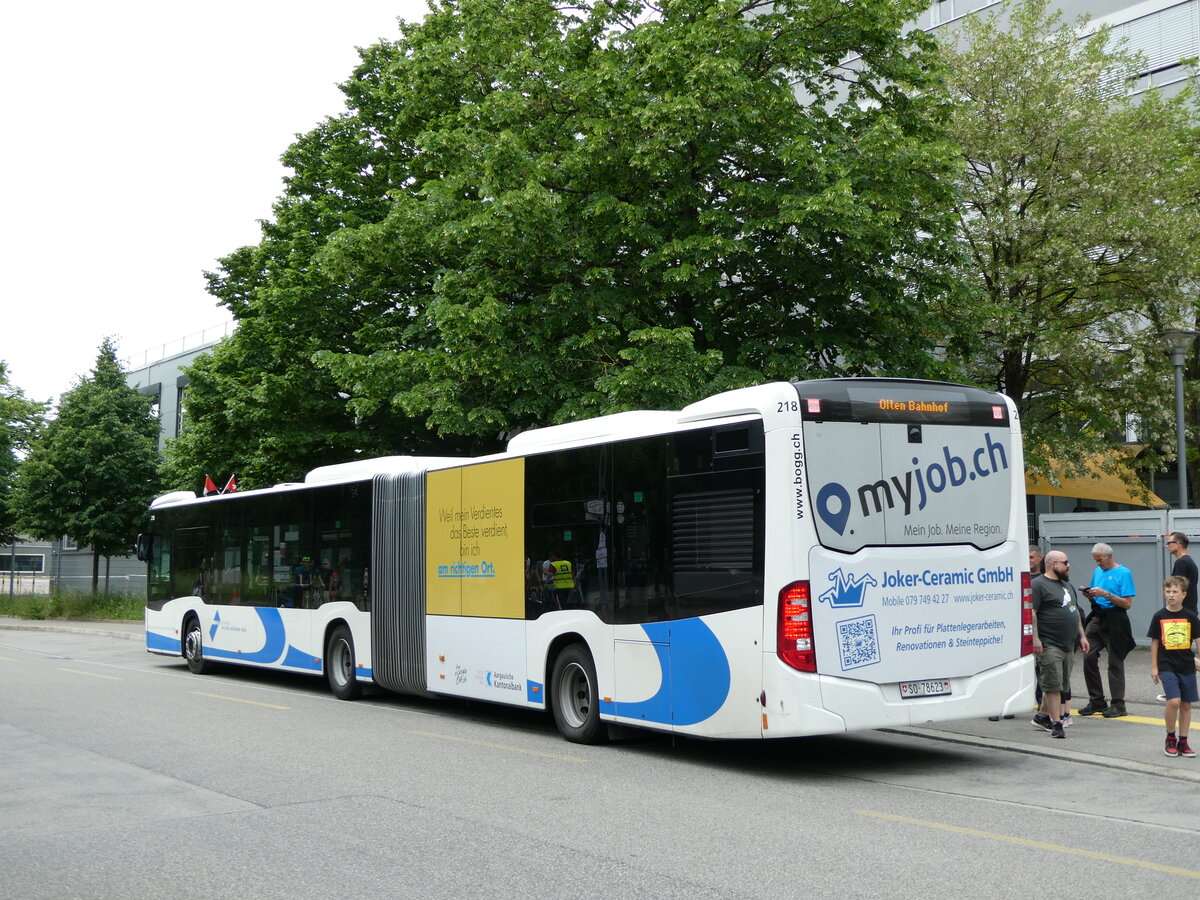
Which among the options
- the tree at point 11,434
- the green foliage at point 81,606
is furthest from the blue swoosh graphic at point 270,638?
the tree at point 11,434

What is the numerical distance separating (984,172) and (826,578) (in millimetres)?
16804

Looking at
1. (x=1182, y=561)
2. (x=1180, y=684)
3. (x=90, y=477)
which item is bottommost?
(x=1180, y=684)

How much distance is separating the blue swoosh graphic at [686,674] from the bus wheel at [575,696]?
829 mm

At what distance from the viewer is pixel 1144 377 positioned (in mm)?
22578

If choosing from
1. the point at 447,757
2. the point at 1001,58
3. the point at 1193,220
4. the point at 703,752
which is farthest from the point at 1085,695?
the point at 1001,58

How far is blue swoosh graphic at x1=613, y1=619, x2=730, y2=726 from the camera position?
390 inches

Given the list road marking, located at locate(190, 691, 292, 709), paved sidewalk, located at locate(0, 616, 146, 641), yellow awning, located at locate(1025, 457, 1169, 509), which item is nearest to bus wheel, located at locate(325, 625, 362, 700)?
road marking, located at locate(190, 691, 292, 709)

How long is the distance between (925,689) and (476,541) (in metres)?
5.48

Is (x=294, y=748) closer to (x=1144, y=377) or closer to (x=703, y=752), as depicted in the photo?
(x=703, y=752)

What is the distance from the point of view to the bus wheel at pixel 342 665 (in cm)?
1614

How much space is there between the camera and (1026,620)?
10.5 metres

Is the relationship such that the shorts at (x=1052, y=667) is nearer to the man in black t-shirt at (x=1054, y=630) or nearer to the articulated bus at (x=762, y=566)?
the man in black t-shirt at (x=1054, y=630)

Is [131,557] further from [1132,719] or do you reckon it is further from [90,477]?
[1132,719]

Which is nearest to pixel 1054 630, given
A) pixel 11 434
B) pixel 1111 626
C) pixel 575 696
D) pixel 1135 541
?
pixel 1111 626
